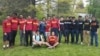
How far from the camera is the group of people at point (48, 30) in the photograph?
18.5 m

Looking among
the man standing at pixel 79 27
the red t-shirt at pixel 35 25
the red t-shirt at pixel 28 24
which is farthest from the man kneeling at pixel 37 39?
the man standing at pixel 79 27

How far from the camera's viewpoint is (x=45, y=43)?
18203 mm

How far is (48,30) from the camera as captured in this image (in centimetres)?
1972

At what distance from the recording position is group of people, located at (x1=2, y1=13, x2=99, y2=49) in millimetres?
18500

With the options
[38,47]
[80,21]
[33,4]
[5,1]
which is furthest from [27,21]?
[5,1]

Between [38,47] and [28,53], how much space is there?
1.61 m

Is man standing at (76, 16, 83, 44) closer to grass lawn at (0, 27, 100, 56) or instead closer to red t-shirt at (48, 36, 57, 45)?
grass lawn at (0, 27, 100, 56)

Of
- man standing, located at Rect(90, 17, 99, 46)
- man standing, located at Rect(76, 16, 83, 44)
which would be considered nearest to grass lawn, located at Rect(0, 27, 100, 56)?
man standing, located at Rect(90, 17, 99, 46)

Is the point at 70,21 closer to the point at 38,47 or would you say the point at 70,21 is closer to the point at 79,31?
the point at 79,31

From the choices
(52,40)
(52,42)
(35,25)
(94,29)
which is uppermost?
(35,25)

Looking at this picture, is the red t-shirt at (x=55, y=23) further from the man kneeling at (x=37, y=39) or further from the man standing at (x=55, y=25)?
the man kneeling at (x=37, y=39)

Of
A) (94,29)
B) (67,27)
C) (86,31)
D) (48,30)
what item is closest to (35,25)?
(48,30)

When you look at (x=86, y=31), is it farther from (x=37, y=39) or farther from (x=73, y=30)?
(x=37, y=39)

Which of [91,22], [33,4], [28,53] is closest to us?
[28,53]
